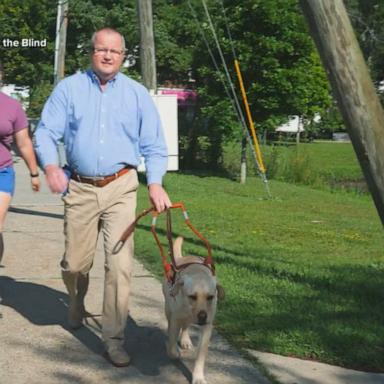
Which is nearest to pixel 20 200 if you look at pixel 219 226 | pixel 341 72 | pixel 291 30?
pixel 219 226

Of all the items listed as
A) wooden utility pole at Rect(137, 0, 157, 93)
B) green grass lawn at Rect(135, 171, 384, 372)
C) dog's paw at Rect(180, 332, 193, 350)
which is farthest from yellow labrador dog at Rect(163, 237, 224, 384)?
wooden utility pole at Rect(137, 0, 157, 93)

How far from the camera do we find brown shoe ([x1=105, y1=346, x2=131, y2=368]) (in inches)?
191

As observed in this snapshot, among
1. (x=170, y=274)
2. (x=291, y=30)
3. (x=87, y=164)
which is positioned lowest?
(x=170, y=274)

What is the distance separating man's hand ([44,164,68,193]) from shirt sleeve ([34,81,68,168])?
0.05 m

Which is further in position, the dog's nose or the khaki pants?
the khaki pants

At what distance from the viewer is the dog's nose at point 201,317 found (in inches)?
172

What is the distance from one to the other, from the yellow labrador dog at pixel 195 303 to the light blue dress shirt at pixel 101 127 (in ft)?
2.15

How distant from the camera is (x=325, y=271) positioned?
7.93 m

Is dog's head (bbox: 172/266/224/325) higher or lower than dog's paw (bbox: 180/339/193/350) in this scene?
higher

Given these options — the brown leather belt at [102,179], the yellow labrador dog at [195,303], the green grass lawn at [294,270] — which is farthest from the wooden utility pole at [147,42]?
the yellow labrador dog at [195,303]

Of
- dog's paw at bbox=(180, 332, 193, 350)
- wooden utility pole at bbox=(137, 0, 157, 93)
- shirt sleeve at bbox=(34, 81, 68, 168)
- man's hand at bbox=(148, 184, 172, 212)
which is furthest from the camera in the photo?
wooden utility pole at bbox=(137, 0, 157, 93)

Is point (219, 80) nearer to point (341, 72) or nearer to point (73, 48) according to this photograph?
point (341, 72)

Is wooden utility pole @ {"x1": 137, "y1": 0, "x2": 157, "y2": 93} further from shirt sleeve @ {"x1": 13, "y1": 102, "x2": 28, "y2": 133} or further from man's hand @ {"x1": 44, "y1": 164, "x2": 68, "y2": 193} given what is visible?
man's hand @ {"x1": 44, "y1": 164, "x2": 68, "y2": 193}

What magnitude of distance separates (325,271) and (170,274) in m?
3.47
